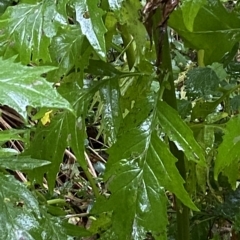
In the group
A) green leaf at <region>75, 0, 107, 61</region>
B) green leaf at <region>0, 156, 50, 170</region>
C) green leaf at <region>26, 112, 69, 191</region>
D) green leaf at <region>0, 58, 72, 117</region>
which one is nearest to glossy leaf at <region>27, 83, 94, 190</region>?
green leaf at <region>26, 112, 69, 191</region>

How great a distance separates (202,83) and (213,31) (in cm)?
21

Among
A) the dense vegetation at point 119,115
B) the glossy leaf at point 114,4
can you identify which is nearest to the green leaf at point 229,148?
the dense vegetation at point 119,115

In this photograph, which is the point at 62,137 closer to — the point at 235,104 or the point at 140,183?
the point at 140,183

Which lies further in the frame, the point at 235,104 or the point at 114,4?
the point at 235,104

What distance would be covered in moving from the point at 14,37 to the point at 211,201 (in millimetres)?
722

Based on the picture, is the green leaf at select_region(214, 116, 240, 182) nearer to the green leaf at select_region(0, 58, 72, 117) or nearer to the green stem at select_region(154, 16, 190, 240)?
the green stem at select_region(154, 16, 190, 240)

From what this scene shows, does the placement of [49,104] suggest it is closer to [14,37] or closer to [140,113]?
[14,37]

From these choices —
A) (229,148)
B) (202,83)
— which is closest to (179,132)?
(229,148)

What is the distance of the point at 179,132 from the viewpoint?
0.76 meters

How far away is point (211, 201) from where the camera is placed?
4.07ft

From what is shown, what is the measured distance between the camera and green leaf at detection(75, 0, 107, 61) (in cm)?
63

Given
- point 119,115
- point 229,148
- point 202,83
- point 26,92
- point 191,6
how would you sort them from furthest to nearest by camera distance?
point 202,83, point 119,115, point 229,148, point 191,6, point 26,92

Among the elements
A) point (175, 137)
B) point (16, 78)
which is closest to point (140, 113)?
point (175, 137)

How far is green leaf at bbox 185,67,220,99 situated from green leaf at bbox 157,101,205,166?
0.94 ft
